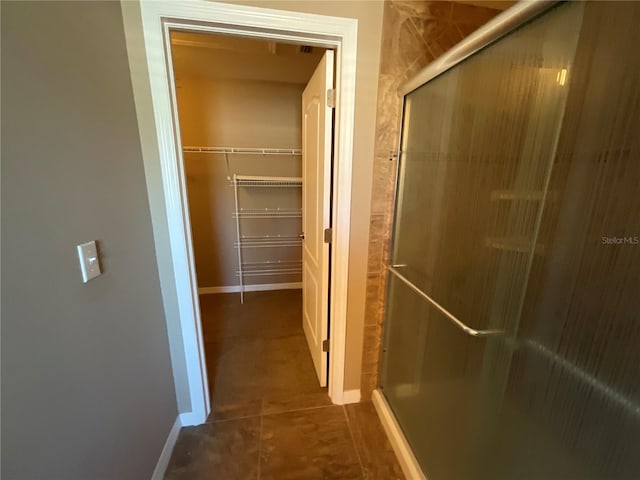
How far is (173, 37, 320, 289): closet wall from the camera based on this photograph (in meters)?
2.72

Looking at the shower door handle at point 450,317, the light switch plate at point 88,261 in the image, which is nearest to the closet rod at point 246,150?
the shower door handle at point 450,317

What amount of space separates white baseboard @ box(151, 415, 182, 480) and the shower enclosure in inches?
49.8

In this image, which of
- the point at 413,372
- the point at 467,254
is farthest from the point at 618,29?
the point at 413,372

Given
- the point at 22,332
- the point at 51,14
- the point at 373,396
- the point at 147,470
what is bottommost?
the point at 373,396

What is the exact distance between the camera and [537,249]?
25.6 inches

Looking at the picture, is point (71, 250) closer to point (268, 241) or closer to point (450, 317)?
point (450, 317)

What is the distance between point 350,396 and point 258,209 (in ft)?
7.28

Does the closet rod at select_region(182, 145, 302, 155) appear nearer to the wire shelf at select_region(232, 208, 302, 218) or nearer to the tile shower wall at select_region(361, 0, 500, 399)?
the wire shelf at select_region(232, 208, 302, 218)

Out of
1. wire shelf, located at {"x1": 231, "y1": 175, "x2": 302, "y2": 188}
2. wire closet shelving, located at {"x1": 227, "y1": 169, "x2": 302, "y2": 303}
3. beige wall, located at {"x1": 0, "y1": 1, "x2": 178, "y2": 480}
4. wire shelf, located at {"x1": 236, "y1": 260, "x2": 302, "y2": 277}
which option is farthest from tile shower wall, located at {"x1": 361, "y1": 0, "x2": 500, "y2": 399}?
wire shelf, located at {"x1": 236, "y1": 260, "x2": 302, "y2": 277}

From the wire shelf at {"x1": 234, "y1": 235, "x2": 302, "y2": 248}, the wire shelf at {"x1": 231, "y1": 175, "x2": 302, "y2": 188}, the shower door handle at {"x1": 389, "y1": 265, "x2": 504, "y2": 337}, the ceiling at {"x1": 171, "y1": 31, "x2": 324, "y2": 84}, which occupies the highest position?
the ceiling at {"x1": 171, "y1": 31, "x2": 324, "y2": 84}

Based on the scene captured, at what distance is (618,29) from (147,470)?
2.05 meters

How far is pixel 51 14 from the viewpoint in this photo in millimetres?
715

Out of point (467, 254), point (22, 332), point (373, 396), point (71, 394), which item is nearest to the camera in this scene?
point (22, 332)

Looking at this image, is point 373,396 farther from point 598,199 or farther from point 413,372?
point 598,199
